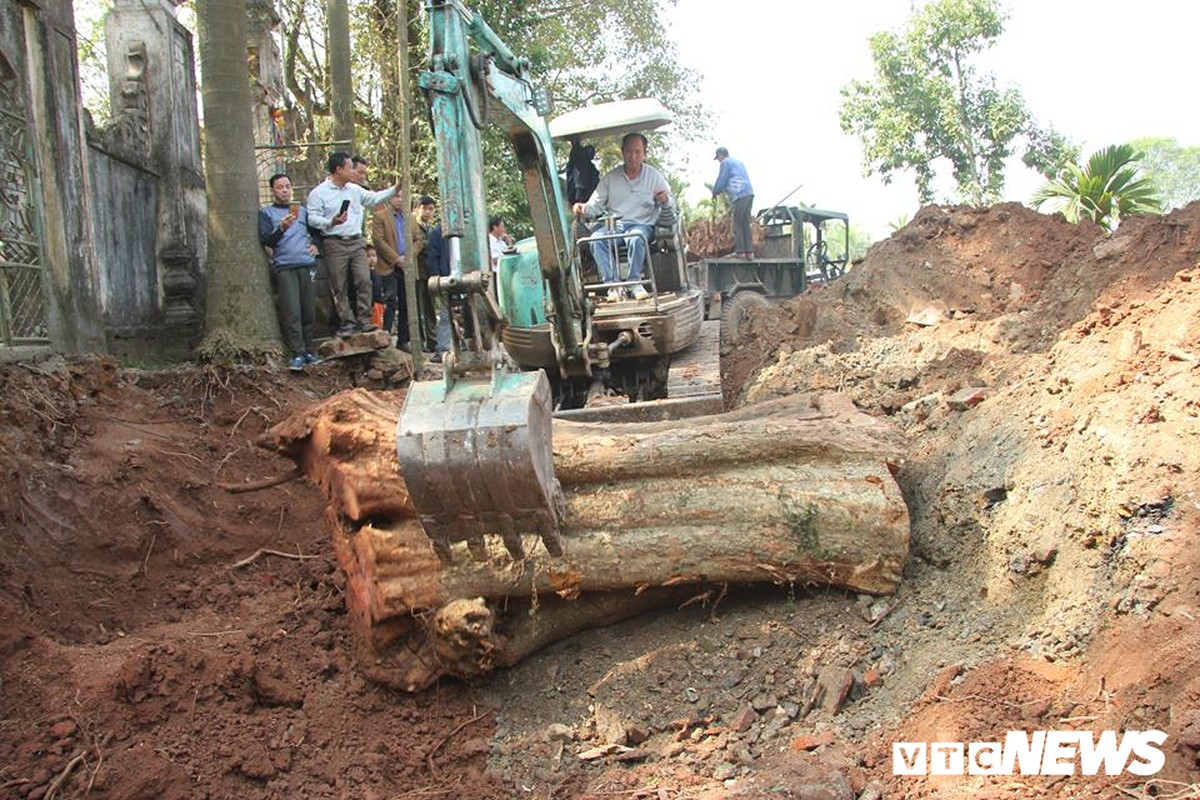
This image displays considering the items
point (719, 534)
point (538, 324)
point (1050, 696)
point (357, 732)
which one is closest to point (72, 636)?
point (357, 732)

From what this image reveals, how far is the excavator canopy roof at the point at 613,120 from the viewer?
21.4 feet

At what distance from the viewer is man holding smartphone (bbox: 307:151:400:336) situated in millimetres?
7918

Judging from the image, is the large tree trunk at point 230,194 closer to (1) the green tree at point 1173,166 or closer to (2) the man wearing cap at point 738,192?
(2) the man wearing cap at point 738,192

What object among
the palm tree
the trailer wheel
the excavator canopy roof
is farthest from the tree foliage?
the palm tree

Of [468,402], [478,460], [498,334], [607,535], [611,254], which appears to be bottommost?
[607,535]

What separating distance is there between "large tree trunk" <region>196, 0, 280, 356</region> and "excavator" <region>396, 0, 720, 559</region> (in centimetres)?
232

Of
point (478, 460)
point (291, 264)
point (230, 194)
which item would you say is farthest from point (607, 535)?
point (230, 194)

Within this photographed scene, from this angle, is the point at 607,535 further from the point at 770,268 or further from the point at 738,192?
the point at 770,268

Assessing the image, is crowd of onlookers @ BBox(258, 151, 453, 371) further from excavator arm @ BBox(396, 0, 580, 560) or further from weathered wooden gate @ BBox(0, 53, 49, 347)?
excavator arm @ BBox(396, 0, 580, 560)

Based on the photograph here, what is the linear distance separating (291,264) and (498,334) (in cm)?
481

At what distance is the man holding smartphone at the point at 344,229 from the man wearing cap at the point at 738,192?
5.52 metres

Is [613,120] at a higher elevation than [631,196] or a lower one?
higher

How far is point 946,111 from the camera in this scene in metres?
23.4

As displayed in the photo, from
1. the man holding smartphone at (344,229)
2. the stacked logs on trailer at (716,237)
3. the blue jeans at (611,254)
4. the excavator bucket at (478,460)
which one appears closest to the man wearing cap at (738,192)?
the stacked logs on trailer at (716,237)
